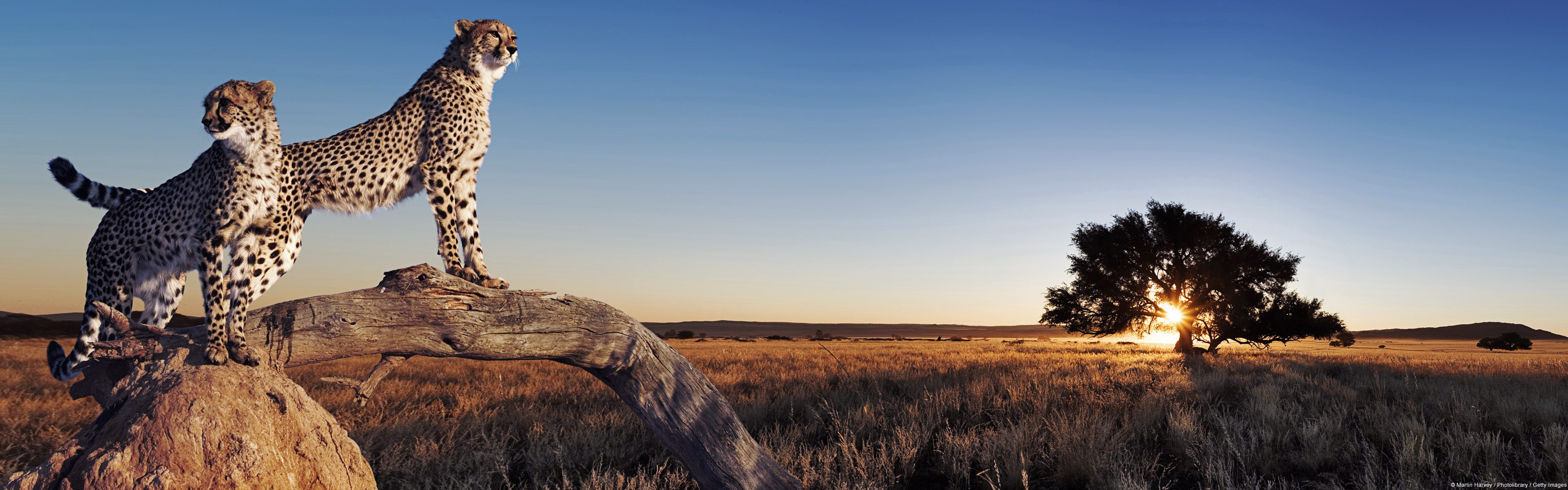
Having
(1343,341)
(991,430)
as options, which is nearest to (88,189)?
(991,430)

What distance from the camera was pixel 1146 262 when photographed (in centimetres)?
2817

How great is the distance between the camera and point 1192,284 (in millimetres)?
27531

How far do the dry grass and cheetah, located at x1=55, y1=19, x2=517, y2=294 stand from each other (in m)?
2.79

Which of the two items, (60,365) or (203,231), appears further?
(60,365)

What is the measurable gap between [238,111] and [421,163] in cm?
92

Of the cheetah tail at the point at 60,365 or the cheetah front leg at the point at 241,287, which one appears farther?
the cheetah tail at the point at 60,365

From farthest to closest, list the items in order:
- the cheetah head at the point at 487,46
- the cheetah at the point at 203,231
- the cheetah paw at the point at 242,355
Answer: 1. the cheetah head at the point at 487,46
2. the cheetah paw at the point at 242,355
3. the cheetah at the point at 203,231

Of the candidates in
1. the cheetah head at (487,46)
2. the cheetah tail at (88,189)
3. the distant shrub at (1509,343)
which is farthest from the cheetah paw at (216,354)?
the distant shrub at (1509,343)

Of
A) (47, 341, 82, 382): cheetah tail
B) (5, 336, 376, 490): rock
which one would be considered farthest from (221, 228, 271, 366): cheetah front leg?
(47, 341, 82, 382): cheetah tail

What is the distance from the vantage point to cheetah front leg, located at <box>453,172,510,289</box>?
4430 mm

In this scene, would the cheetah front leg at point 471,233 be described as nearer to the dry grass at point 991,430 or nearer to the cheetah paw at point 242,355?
the cheetah paw at point 242,355

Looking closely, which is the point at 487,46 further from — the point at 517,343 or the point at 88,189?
the point at 88,189

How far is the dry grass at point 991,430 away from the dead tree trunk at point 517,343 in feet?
4.25

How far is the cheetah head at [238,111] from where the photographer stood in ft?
12.9
